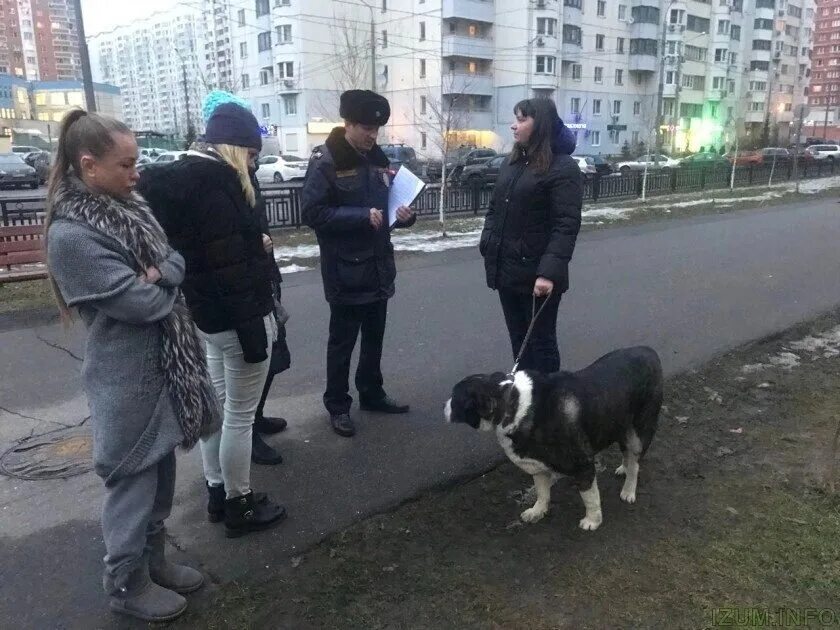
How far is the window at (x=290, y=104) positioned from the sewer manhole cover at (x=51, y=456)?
176 ft

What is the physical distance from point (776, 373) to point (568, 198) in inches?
112

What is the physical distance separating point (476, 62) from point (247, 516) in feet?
179

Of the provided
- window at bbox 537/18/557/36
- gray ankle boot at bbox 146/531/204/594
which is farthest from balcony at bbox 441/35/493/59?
gray ankle boot at bbox 146/531/204/594

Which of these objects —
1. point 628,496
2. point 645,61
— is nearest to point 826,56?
point 645,61

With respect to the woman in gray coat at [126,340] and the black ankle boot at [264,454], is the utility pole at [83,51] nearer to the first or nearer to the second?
the black ankle boot at [264,454]

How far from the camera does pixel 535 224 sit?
3803 millimetres

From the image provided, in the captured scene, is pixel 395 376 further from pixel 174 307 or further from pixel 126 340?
pixel 126 340

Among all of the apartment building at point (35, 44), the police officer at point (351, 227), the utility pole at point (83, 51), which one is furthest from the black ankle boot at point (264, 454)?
the apartment building at point (35, 44)

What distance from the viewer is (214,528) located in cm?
320

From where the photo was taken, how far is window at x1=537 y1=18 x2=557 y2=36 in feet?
171

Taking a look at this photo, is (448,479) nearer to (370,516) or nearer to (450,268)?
(370,516)

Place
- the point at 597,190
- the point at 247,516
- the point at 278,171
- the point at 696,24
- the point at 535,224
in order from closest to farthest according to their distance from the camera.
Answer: the point at 247,516
the point at 535,224
the point at 597,190
the point at 278,171
the point at 696,24

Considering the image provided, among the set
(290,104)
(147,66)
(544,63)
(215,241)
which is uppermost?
(147,66)

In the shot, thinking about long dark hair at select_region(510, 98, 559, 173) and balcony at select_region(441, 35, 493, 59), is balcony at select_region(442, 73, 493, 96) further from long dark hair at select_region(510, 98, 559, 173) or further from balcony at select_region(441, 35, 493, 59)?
long dark hair at select_region(510, 98, 559, 173)
